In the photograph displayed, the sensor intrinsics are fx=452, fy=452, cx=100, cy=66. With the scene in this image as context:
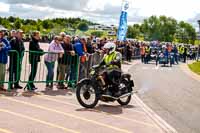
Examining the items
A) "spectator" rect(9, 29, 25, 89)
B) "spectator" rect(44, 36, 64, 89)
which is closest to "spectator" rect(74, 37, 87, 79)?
"spectator" rect(44, 36, 64, 89)

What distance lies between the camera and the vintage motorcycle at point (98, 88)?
1150cm

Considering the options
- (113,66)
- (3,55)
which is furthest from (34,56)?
(113,66)

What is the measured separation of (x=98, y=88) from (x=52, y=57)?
10.4ft

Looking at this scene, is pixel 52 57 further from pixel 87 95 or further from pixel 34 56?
pixel 87 95

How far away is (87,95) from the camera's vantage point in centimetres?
1153

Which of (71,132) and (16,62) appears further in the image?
(16,62)

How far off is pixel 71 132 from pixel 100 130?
2.25 ft

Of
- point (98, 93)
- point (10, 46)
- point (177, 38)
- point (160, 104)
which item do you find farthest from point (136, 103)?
point (177, 38)

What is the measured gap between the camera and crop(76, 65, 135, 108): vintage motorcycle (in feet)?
37.7

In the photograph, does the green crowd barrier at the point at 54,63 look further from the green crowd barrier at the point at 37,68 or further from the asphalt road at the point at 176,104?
the asphalt road at the point at 176,104

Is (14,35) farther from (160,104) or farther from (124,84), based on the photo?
(160,104)

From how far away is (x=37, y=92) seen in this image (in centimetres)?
1321

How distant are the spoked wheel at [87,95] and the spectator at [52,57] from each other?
2873 mm

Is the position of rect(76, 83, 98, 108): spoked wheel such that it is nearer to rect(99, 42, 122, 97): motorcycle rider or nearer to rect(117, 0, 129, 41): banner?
rect(99, 42, 122, 97): motorcycle rider
